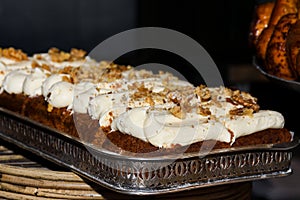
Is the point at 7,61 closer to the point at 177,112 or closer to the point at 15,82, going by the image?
the point at 15,82

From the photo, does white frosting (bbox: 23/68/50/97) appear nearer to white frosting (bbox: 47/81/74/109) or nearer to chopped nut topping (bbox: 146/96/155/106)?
white frosting (bbox: 47/81/74/109)

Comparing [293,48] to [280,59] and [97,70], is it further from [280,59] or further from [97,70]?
[97,70]

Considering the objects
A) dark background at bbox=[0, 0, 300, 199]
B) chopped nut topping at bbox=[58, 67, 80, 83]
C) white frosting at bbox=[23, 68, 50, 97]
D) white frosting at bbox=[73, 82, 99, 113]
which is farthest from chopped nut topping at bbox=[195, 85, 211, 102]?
dark background at bbox=[0, 0, 300, 199]

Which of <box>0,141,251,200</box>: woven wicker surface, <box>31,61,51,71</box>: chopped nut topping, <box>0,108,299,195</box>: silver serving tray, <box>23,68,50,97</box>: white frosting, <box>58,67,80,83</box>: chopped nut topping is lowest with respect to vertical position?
<box>0,141,251,200</box>: woven wicker surface

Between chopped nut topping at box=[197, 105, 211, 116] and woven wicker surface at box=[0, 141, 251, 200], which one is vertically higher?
chopped nut topping at box=[197, 105, 211, 116]

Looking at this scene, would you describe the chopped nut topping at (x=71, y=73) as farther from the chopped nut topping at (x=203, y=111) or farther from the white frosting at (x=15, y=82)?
the chopped nut topping at (x=203, y=111)

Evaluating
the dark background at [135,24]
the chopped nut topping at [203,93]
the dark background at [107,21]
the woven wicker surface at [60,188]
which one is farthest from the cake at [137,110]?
the dark background at [107,21]
